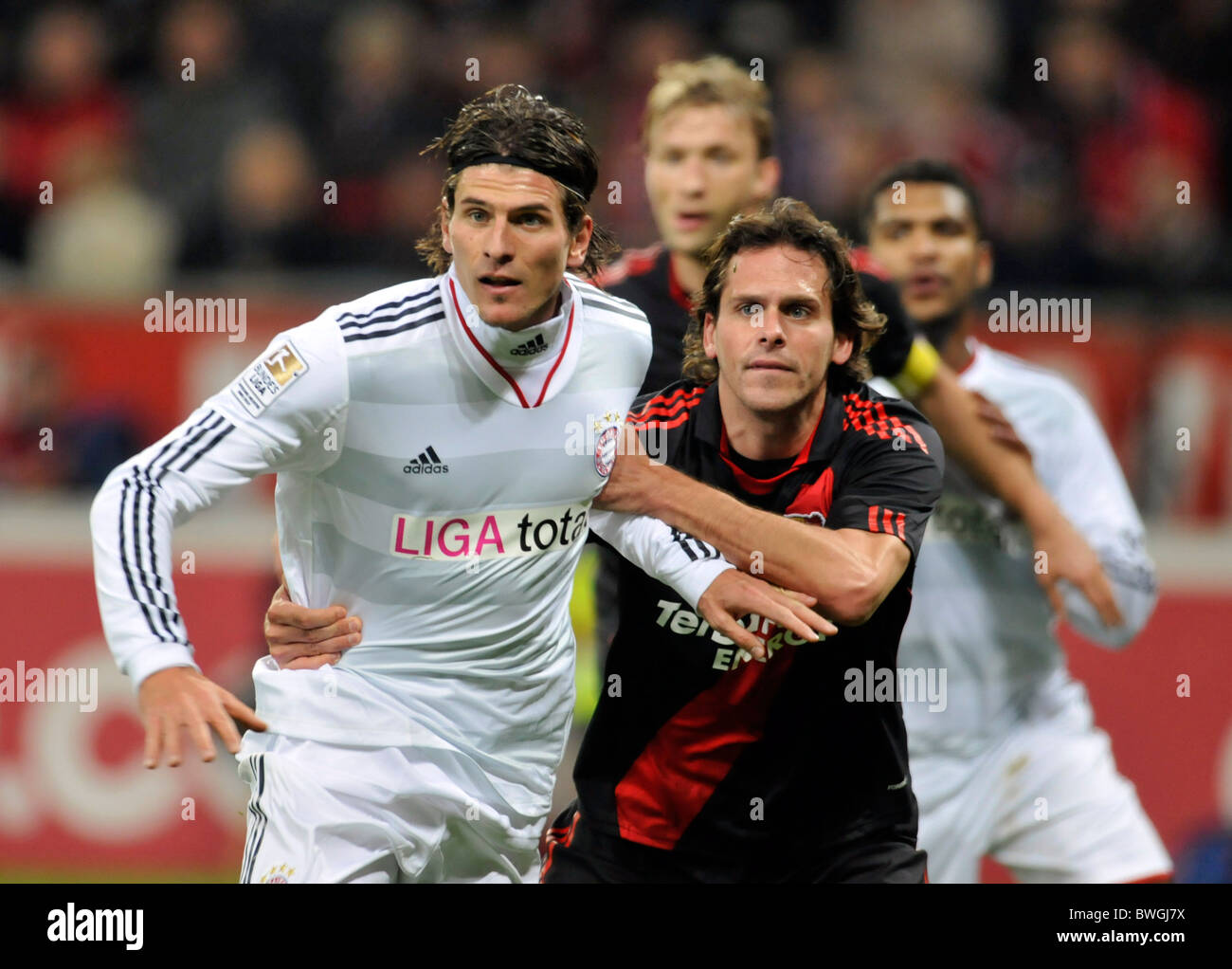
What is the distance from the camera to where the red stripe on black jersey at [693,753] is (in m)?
4.37

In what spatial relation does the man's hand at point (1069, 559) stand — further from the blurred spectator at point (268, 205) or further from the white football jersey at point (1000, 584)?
the blurred spectator at point (268, 205)

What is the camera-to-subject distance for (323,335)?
395cm

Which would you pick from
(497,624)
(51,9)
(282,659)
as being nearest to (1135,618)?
(497,624)

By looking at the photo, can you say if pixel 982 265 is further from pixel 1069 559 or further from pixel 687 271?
pixel 687 271

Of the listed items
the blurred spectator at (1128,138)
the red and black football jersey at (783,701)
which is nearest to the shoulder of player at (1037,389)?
the red and black football jersey at (783,701)

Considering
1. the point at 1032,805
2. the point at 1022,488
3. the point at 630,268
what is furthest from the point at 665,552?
the point at 1032,805

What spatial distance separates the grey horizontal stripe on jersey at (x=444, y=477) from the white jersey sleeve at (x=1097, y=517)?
2.43 meters

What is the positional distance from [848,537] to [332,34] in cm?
725

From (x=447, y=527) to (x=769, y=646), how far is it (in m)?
0.84

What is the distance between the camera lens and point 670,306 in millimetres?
5555

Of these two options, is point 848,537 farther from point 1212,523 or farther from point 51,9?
point 51,9

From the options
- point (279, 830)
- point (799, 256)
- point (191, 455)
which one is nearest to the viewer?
point (191, 455)

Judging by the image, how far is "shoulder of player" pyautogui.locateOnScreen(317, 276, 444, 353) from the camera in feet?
13.1

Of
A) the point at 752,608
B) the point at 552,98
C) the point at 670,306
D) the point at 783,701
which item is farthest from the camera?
the point at 552,98
